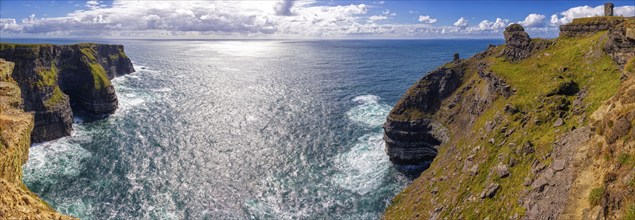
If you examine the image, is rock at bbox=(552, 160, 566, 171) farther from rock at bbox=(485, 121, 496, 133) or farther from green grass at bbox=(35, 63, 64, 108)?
green grass at bbox=(35, 63, 64, 108)

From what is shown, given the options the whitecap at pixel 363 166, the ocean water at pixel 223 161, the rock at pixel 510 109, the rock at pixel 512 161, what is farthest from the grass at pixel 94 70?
the rock at pixel 512 161

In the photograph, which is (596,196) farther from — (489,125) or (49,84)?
(49,84)

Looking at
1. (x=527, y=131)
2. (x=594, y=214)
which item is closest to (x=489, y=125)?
(x=527, y=131)

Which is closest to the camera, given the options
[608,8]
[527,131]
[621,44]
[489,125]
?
[621,44]

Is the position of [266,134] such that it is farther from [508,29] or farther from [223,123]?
[508,29]

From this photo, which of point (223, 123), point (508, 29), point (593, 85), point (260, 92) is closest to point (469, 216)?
point (593, 85)

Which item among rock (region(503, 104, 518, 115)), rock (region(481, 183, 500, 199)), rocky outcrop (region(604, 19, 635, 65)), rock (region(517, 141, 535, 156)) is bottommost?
rock (region(481, 183, 500, 199))

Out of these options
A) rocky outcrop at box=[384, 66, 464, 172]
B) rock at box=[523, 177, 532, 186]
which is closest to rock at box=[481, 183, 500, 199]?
rock at box=[523, 177, 532, 186]
